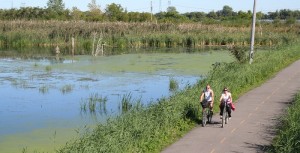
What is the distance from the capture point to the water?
16891 mm

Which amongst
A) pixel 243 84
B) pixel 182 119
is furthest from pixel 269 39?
pixel 182 119

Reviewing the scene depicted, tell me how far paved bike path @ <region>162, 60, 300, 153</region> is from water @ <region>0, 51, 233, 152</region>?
4.27 m

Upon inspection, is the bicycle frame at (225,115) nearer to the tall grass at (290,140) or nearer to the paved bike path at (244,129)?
the paved bike path at (244,129)

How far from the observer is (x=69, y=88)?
25875mm

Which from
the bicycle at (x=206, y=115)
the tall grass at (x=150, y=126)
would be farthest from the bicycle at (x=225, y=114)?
the tall grass at (x=150, y=126)

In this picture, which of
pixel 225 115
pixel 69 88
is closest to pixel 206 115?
pixel 225 115

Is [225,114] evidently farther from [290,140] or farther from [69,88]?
[69,88]

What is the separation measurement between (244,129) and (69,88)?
43.5 feet

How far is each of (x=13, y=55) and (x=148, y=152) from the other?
35345 millimetres

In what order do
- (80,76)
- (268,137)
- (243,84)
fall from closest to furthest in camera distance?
(268,137) < (243,84) < (80,76)

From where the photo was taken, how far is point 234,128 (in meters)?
15.0

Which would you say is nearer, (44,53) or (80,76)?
(80,76)

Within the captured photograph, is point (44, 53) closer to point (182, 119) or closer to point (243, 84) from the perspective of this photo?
point (243, 84)

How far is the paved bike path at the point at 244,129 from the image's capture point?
12.8 meters
